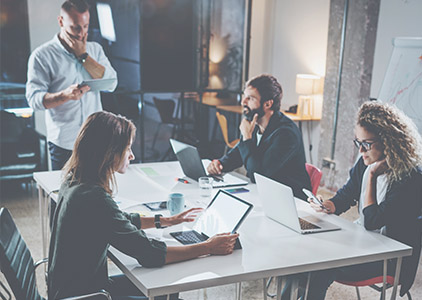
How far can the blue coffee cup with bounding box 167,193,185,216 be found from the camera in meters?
2.33

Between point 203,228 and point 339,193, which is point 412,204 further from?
point 203,228

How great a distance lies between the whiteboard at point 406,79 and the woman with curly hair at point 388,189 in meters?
1.61

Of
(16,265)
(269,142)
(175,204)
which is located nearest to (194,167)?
(269,142)

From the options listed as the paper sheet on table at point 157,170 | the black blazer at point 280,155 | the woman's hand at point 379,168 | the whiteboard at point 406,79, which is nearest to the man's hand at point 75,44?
the paper sheet on table at point 157,170

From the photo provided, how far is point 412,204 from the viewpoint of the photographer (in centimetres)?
216

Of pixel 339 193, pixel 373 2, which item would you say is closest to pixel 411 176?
pixel 339 193

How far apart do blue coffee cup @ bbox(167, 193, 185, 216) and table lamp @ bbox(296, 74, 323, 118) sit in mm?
3409

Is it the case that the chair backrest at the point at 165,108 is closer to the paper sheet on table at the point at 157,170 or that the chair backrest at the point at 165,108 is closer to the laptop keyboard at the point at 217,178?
the paper sheet on table at the point at 157,170

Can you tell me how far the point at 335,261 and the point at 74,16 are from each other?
7.78ft

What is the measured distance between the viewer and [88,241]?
1.75 metres

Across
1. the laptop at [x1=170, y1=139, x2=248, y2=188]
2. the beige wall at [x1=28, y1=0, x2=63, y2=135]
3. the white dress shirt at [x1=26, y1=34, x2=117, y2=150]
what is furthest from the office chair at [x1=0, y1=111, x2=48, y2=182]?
the laptop at [x1=170, y1=139, x2=248, y2=188]

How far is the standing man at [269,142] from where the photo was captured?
285 centimetres

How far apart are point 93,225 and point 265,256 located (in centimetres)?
66

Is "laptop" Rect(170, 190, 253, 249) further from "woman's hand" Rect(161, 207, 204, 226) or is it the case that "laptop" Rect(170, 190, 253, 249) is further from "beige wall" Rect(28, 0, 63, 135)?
"beige wall" Rect(28, 0, 63, 135)
